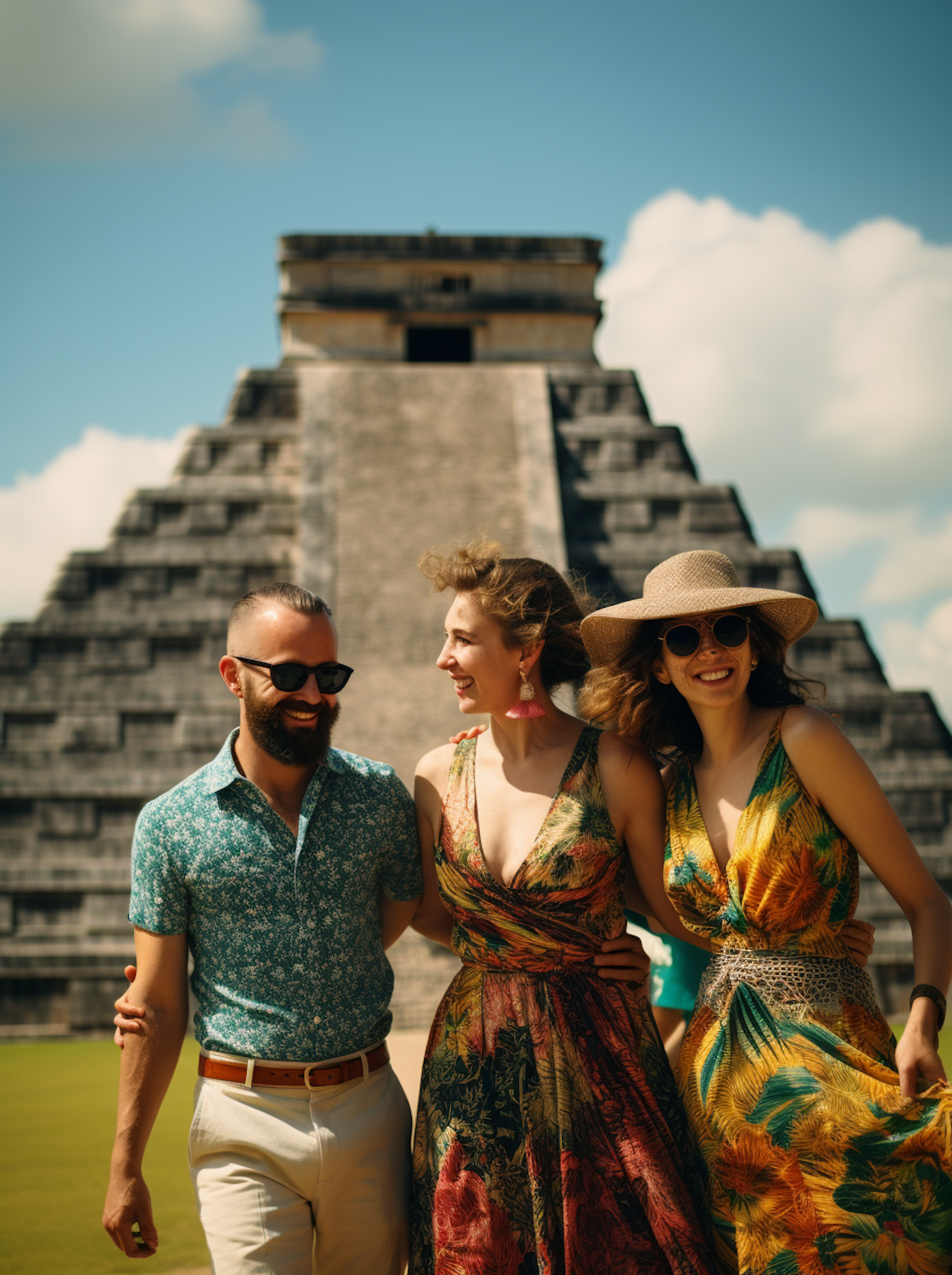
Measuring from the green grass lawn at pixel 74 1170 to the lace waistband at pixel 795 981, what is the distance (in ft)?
9.90

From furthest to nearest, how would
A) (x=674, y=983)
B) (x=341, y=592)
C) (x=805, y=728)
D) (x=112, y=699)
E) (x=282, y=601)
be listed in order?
(x=341, y=592) → (x=112, y=699) → (x=674, y=983) → (x=282, y=601) → (x=805, y=728)

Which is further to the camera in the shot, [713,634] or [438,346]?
[438,346]

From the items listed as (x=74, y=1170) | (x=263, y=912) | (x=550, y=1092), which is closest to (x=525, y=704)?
(x=263, y=912)

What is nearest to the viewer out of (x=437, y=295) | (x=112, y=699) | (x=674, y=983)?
(x=674, y=983)

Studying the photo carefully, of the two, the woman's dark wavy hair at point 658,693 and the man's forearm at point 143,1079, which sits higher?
the woman's dark wavy hair at point 658,693

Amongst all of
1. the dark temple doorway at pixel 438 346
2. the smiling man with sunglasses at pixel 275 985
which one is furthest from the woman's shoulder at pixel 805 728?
the dark temple doorway at pixel 438 346

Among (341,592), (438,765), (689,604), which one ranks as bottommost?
(438,765)

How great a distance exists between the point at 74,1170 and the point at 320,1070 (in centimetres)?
377

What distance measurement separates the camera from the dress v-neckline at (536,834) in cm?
293

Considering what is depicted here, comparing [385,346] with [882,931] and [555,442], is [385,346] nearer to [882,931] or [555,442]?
[555,442]

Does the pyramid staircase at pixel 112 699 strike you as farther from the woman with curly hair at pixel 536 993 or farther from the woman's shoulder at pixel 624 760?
the woman's shoulder at pixel 624 760

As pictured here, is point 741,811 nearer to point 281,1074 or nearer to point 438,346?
point 281,1074

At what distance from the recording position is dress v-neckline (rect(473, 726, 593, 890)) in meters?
2.93

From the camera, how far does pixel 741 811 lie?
2895 mm
